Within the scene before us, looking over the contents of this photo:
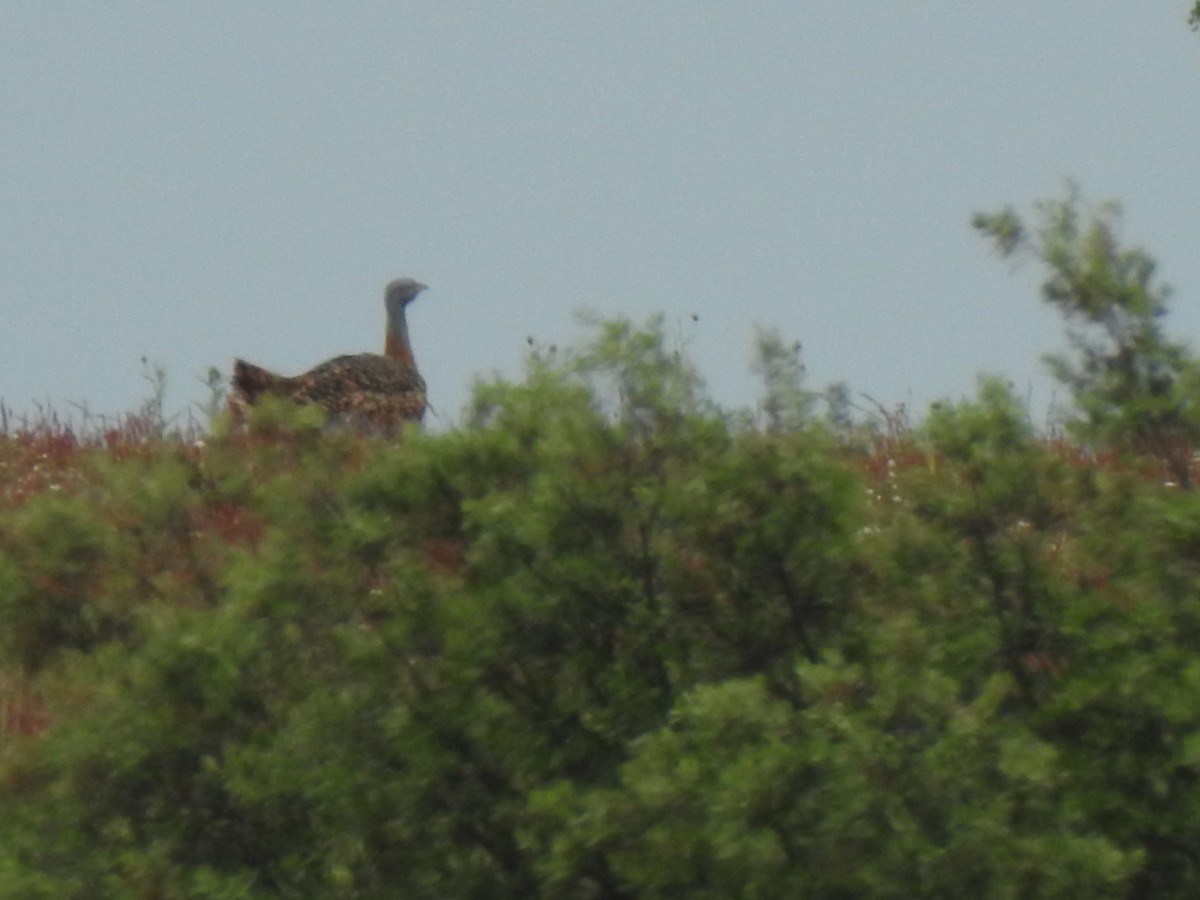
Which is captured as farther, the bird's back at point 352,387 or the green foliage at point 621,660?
the bird's back at point 352,387

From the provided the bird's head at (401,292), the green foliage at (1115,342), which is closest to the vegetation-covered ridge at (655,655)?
the green foliage at (1115,342)

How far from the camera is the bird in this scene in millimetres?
18344

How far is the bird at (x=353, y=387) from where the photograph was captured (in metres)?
18.3

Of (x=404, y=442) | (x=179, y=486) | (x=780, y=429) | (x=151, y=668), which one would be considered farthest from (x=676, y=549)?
(x=179, y=486)

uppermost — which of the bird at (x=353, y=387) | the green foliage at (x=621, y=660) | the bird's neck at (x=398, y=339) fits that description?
the bird's neck at (x=398, y=339)

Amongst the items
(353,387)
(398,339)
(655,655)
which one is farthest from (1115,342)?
(398,339)

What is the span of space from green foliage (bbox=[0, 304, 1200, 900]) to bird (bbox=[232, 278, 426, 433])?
32.8ft

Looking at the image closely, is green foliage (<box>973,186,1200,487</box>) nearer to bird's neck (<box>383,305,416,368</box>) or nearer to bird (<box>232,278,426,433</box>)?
bird (<box>232,278,426,433</box>)

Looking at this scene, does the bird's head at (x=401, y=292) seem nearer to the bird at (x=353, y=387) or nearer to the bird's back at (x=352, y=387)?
the bird at (x=353, y=387)

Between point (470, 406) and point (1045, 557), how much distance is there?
1.62 m

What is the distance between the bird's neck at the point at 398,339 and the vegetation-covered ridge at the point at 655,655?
45.8ft

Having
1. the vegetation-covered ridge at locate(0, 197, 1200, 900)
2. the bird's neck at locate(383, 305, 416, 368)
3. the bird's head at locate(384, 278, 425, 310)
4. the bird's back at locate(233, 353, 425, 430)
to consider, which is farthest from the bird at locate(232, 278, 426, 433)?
the vegetation-covered ridge at locate(0, 197, 1200, 900)

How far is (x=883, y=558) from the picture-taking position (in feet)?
23.4

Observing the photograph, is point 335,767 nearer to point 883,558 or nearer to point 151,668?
point 151,668
